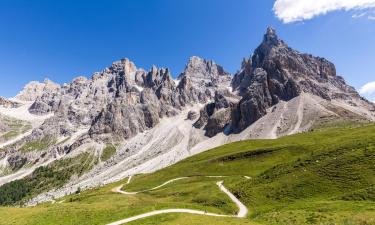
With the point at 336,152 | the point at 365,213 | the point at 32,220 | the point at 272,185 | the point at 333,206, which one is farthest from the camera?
the point at 336,152

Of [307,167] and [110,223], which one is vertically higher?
[307,167]

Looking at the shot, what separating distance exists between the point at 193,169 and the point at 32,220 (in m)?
98.1

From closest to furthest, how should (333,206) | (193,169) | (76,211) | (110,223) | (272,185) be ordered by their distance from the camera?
(333,206) → (110,223) → (76,211) → (272,185) → (193,169)

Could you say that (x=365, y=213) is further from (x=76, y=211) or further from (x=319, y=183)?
(x=76, y=211)

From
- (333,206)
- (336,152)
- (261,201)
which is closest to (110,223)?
(261,201)

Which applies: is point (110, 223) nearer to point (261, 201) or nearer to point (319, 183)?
point (261, 201)

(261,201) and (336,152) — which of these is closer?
(261,201)

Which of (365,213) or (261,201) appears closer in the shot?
(365,213)

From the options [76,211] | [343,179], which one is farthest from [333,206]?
[76,211]

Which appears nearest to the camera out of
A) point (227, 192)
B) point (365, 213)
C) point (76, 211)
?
point (365, 213)

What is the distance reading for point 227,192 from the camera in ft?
249

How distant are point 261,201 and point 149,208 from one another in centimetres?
2174

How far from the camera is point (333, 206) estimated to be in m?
44.5

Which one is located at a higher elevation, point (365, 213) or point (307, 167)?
point (307, 167)
